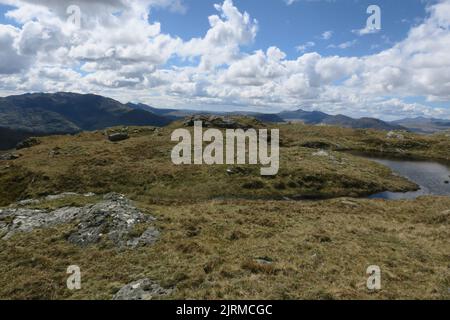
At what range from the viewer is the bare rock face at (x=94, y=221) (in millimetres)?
24217

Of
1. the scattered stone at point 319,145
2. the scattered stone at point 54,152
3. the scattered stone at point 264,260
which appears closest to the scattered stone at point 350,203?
the scattered stone at point 264,260

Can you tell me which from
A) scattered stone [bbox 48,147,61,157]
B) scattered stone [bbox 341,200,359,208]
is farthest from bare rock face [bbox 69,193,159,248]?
scattered stone [bbox 48,147,61,157]

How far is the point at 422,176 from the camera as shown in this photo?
68500 millimetres

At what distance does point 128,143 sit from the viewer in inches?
3182

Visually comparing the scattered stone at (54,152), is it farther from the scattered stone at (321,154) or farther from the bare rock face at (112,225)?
the scattered stone at (321,154)

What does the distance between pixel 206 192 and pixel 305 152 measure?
111 ft

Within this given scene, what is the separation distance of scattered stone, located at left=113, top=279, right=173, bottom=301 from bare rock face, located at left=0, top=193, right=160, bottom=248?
602 cm

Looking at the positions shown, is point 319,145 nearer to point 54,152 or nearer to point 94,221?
point 54,152

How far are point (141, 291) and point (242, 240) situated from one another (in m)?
9.84

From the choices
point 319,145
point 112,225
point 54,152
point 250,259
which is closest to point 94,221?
point 112,225

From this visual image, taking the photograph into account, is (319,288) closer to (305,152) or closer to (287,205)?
(287,205)

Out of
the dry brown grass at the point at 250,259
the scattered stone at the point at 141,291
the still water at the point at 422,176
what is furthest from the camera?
the still water at the point at 422,176

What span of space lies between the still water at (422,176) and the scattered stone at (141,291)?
4257cm
